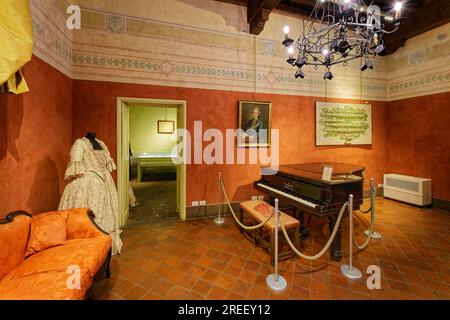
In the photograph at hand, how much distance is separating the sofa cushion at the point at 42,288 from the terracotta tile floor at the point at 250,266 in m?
0.68

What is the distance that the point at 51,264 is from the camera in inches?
62.4

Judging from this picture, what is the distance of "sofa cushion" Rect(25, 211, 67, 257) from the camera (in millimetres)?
1810

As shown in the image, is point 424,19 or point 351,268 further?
point 424,19

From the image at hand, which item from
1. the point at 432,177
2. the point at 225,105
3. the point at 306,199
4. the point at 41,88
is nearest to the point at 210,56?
the point at 225,105

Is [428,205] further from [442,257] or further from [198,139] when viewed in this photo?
[198,139]

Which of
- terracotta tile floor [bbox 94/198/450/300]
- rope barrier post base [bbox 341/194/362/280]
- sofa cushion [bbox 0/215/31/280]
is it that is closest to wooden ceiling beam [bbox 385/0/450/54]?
terracotta tile floor [bbox 94/198/450/300]

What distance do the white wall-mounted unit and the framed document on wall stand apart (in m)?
1.08

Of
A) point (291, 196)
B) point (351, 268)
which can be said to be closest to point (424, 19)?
point (291, 196)

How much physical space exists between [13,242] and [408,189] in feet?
21.8

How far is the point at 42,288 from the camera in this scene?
1349 millimetres

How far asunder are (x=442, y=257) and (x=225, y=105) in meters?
3.94

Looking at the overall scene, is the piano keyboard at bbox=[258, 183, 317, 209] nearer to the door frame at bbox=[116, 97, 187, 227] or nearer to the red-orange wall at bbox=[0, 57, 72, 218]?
the door frame at bbox=[116, 97, 187, 227]

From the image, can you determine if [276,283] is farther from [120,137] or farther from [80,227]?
[120,137]

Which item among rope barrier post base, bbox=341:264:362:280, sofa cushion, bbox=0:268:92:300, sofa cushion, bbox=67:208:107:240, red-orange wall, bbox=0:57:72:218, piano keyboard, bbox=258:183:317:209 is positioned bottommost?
rope barrier post base, bbox=341:264:362:280
